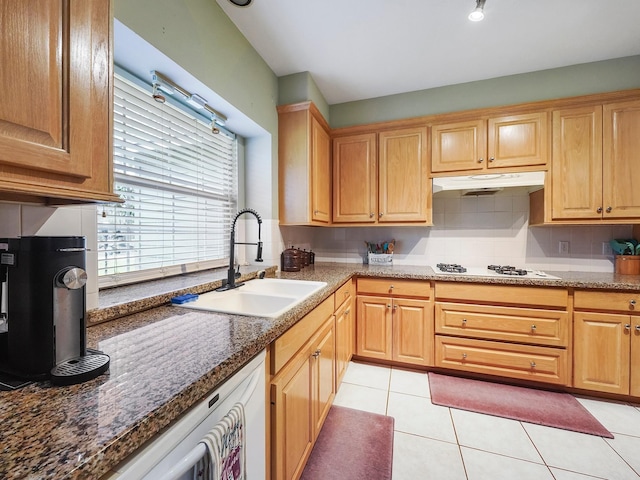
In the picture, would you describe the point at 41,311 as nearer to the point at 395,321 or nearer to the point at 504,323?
the point at 395,321

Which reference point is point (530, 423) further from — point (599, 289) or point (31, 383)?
point (31, 383)

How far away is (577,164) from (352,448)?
8.68 feet

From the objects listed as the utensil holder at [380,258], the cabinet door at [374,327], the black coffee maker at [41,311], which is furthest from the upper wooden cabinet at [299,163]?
the black coffee maker at [41,311]

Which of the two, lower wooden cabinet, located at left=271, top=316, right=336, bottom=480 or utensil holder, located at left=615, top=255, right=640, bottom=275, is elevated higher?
utensil holder, located at left=615, top=255, right=640, bottom=275

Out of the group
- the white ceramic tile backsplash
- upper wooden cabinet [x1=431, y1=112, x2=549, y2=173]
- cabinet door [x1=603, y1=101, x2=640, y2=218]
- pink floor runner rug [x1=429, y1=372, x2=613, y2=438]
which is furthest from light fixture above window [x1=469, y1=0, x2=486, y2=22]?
pink floor runner rug [x1=429, y1=372, x2=613, y2=438]

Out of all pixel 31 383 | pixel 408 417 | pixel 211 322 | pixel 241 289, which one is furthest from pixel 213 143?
pixel 408 417

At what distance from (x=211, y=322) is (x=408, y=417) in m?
1.51

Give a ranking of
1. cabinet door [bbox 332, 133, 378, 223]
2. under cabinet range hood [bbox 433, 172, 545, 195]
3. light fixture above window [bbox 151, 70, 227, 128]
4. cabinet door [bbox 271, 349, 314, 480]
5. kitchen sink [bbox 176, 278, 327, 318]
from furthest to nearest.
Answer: cabinet door [bbox 332, 133, 378, 223] < under cabinet range hood [bbox 433, 172, 545, 195] < light fixture above window [bbox 151, 70, 227, 128] < kitchen sink [bbox 176, 278, 327, 318] < cabinet door [bbox 271, 349, 314, 480]

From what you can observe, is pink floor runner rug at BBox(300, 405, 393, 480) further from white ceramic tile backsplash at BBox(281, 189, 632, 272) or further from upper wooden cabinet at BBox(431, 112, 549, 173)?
upper wooden cabinet at BBox(431, 112, 549, 173)

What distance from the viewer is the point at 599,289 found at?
192 cm

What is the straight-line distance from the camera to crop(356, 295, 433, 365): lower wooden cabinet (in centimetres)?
232

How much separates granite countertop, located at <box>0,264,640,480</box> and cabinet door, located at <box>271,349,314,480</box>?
0.76 feet

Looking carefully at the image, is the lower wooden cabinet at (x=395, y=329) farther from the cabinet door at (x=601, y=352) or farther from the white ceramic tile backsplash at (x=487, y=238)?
the cabinet door at (x=601, y=352)

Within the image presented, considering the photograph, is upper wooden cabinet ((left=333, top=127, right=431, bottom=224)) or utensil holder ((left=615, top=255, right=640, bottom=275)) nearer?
utensil holder ((left=615, top=255, right=640, bottom=275))
